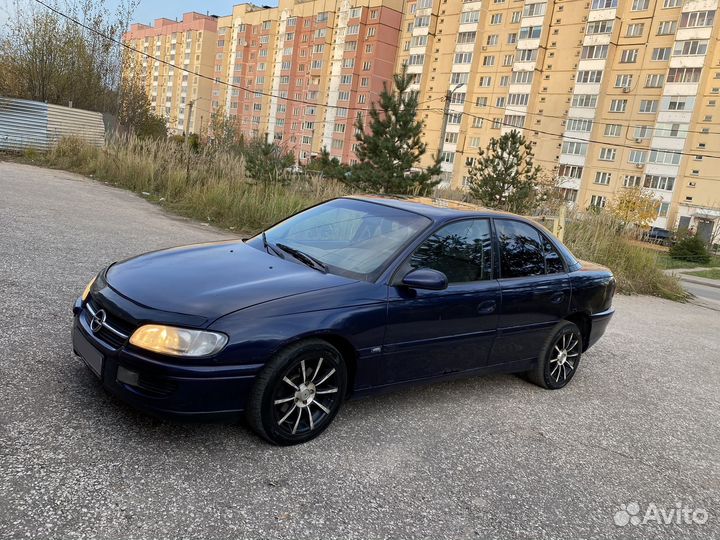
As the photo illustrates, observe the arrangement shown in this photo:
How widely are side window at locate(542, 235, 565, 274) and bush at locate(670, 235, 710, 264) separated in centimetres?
3866

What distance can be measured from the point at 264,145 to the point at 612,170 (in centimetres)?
5307

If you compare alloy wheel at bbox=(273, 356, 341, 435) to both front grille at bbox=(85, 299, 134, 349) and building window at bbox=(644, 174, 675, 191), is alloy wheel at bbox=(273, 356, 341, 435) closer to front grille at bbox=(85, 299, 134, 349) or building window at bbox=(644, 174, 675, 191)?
front grille at bbox=(85, 299, 134, 349)

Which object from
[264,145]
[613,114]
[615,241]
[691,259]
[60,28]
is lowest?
[691,259]

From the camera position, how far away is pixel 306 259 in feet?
12.5

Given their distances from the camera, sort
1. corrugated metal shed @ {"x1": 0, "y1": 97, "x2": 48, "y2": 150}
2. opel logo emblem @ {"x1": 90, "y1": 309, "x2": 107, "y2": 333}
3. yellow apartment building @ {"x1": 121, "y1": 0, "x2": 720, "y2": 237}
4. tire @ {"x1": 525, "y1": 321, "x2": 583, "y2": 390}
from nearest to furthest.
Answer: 1. opel logo emblem @ {"x1": 90, "y1": 309, "x2": 107, "y2": 333}
2. tire @ {"x1": 525, "y1": 321, "x2": 583, "y2": 390}
3. corrugated metal shed @ {"x1": 0, "y1": 97, "x2": 48, "y2": 150}
4. yellow apartment building @ {"x1": 121, "y1": 0, "x2": 720, "y2": 237}

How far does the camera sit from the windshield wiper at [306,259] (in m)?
3.69

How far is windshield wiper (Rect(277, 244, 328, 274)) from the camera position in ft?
12.1

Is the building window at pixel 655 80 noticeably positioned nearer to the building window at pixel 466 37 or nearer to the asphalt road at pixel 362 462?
the building window at pixel 466 37

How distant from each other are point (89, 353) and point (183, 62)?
119 meters

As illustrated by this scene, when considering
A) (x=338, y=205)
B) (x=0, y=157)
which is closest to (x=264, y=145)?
(x=0, y=157)

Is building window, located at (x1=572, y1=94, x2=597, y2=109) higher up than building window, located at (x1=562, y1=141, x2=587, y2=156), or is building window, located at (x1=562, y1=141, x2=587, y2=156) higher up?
building window, located at (x1=572, y1=94, x2=597, y2=109)

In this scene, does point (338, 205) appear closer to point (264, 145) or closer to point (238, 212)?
point (238, 212)

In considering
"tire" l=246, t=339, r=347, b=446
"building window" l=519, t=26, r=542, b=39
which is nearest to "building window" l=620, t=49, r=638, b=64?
"building window" l=519, t=26, r=542, b=39

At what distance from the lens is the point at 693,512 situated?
330 cm
